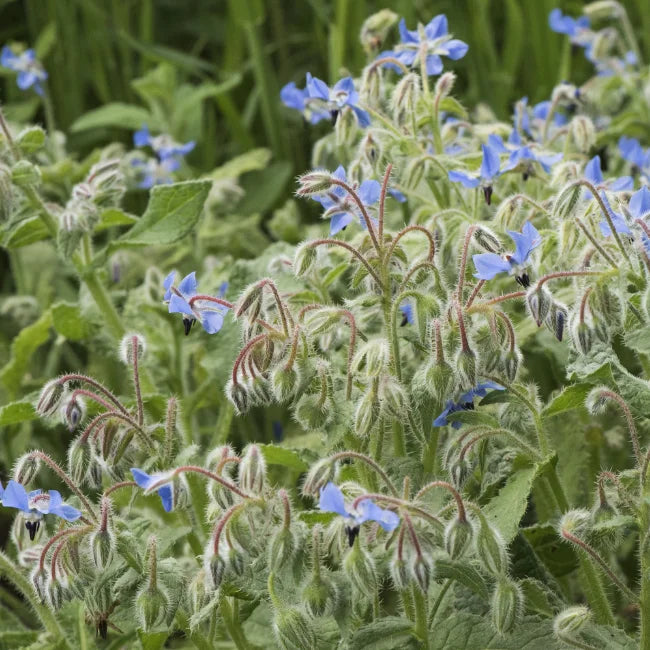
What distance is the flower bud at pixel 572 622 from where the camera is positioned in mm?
1678

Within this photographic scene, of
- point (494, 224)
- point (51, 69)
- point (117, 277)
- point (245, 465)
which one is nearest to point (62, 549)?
point (245, 465)

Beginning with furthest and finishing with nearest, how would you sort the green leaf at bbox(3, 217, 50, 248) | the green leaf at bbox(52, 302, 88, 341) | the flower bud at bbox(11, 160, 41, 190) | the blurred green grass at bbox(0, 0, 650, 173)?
the blurred green grass at bbox(0, 0, 650, 173)
the green leaf at bbox(52, 302, 88, 341)
the green leaf at bbox(3, 217, 50, 248)
the flower bud at bbox(11, 160, 41, 190)

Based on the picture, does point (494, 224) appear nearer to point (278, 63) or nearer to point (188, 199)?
point (188, 199)

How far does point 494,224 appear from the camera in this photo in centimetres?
209

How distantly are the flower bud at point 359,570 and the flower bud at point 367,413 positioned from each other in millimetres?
191

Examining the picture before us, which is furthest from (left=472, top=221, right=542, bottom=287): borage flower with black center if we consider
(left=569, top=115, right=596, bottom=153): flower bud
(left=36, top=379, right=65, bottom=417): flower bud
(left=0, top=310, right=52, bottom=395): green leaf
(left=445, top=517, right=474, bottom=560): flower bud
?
(left=0, top=310, right=52, bottom=395): green leaf

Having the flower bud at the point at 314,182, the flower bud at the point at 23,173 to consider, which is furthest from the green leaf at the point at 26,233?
the flower bud at the point at 314,182

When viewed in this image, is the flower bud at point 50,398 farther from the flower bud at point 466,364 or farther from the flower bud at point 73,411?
the flower bud at point 466,364

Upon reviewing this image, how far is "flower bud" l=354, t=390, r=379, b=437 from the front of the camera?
5.49ft

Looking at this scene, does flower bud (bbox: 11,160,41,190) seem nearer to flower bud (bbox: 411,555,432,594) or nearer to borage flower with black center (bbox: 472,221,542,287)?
borage flower with black center (bbox: 472,221,542,287)

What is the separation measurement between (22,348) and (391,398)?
137 centimetres

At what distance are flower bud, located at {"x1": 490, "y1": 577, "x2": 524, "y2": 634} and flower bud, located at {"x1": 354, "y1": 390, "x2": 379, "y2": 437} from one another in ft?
1.00

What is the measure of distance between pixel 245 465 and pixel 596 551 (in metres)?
0.59

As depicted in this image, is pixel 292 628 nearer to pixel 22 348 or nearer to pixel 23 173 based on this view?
pixel 23 173
